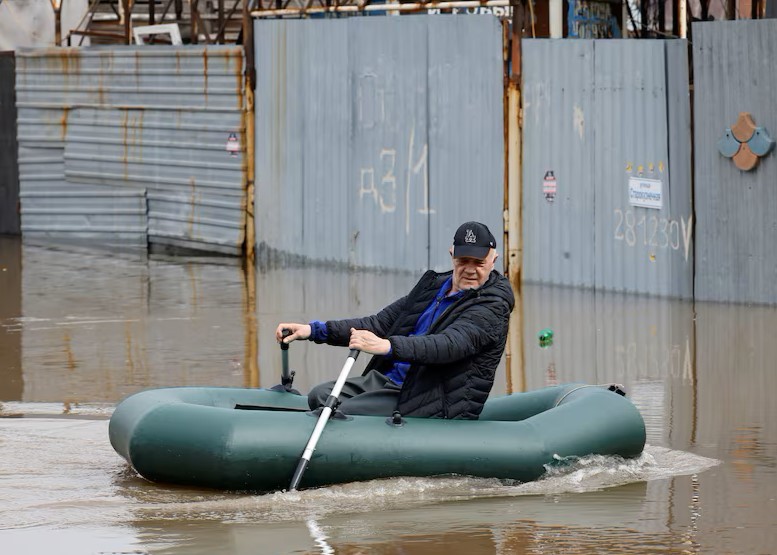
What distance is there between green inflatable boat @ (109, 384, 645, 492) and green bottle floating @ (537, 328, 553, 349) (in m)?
3.85

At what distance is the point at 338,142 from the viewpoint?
52.4 feet

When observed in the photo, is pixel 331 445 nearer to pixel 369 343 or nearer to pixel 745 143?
pixel 369 343

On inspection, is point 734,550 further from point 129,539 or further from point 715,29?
point 715,29

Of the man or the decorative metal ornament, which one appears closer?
the man

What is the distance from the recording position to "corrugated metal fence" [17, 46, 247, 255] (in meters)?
17.3

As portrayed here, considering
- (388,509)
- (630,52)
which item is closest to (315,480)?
(388,509)

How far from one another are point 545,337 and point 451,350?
14.2 ft

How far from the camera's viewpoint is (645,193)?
13.4m

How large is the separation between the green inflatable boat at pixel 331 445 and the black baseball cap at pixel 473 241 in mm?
827

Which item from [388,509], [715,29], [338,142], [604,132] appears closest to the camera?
[388,509]

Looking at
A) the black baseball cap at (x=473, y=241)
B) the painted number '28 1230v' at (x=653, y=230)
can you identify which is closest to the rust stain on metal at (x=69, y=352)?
the black baseball cap at (x=473, y=241)

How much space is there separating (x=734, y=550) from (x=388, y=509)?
159 cm

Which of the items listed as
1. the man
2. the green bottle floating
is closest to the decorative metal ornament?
the green bottle floating

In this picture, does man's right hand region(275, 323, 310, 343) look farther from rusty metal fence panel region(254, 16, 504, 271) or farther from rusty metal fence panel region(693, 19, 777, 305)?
rusty metal fence panel region(254, 16, 504, 271)
